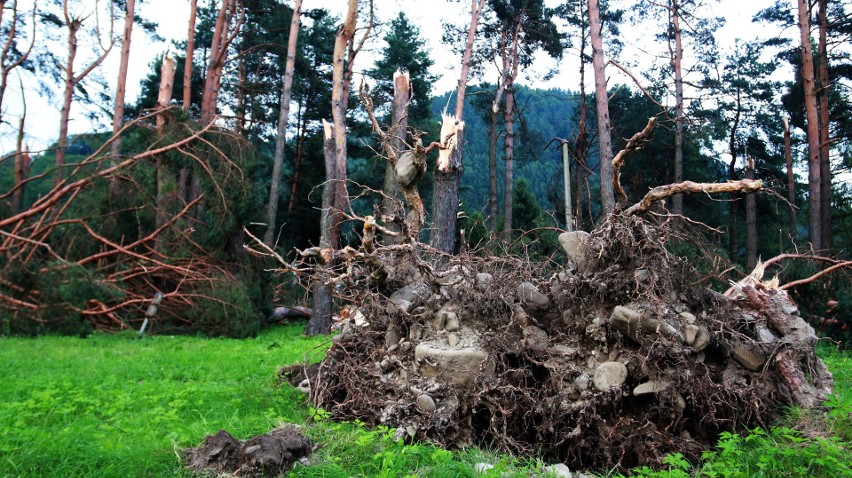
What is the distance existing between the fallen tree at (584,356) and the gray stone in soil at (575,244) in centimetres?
2

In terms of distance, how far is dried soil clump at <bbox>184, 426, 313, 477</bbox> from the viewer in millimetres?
3574

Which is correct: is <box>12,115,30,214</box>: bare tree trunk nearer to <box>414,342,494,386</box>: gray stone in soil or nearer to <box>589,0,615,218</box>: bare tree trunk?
<box>589,0,615,218</box>: bare tree trunk

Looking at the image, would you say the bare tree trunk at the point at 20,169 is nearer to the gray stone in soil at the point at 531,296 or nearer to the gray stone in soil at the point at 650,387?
the gray stone in soil at the point at 531,296

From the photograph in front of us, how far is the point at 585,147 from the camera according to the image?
22.1 m

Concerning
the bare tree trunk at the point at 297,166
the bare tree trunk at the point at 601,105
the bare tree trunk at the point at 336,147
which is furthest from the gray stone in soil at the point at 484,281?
the bare tree trunk at the point at 297,166

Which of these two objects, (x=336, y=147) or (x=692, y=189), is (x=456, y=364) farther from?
(x=336, y=147)

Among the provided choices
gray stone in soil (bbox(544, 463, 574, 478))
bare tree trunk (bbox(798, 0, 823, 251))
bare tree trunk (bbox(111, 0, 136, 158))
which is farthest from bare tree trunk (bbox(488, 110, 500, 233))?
gray stone in soil (bbox(544, 463, 574, 478))

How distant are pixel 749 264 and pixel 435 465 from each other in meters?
15.0

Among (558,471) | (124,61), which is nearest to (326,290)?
(558,471)

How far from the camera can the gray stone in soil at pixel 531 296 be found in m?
5.51

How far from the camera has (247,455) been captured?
3666 millimetres

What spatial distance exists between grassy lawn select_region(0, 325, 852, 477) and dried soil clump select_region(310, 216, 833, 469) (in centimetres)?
31

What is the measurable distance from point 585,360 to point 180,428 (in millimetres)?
3134

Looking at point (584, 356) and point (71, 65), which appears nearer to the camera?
point (584, 356)
